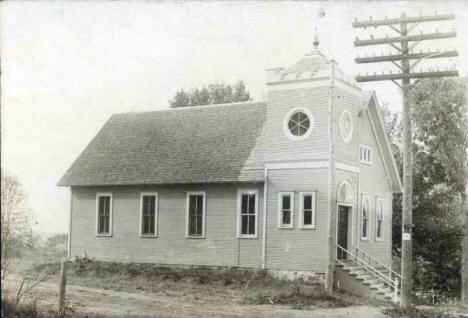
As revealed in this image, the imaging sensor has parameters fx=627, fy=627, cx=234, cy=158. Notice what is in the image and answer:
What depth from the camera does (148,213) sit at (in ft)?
83.4

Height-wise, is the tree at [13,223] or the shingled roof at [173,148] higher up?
the shingled roof at [173,148]

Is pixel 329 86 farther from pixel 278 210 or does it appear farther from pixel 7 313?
pixel 7 313

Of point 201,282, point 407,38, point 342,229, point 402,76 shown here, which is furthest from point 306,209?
point 407,38

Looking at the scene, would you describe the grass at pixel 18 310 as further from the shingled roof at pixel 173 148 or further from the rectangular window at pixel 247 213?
the shingled roof at pixel 173 148

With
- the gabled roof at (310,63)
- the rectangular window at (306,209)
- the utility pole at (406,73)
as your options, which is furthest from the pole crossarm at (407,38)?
the rectangular window at (306,209)

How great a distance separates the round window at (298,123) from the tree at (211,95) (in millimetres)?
24084

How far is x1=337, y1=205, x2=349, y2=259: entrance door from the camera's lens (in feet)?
75.4

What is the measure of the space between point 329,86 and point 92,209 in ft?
38.4

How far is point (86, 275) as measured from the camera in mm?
24125

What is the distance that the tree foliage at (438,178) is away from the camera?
3058 cm

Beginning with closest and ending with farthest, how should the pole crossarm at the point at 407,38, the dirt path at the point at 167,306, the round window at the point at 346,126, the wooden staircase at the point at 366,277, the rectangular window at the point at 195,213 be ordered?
the dirt path at the point at 167,306 → the pole crossarm at the point at 407,38 → the wooden staircase at the point at 366,277 → the round window at the point at 346,126 → the rectangular window at the point at 195,213

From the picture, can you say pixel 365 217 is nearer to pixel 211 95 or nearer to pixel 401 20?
pixel 401 20

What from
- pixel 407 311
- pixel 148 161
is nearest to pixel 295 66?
pixel 148 161

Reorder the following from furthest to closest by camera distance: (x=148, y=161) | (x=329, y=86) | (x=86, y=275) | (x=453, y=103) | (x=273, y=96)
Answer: (x=453, y=103)
(x=148, y=161)
(x=86, y=275)
(x=273, y=96)
(x=329, y=86)
